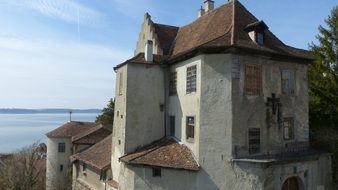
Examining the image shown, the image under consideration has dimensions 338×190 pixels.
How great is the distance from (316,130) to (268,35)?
8976mm

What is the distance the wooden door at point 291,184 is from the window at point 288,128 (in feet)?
8.14

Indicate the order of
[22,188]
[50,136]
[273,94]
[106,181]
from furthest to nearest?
1. [50,136]
2. [22,188]
3. [106,181]
4. [273,94]

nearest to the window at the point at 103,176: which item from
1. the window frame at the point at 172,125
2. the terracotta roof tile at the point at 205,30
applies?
the window frame at the point at 172,125

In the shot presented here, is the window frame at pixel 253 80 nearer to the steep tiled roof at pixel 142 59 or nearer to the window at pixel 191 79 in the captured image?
the window at pixel 191 79

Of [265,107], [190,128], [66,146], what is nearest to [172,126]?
[190,128]

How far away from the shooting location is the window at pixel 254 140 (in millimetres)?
19594

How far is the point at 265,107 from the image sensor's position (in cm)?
2020

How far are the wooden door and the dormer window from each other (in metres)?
8.12

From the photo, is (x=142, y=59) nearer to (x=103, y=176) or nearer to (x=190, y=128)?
(x=190, y=128)

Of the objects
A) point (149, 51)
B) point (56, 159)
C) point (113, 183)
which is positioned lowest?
point (56, 159)

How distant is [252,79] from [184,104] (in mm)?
4409

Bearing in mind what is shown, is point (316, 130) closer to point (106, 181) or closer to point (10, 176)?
point (106, 181)

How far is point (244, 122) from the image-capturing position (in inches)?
762

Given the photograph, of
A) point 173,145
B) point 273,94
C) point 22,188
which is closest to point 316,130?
point 273,94
